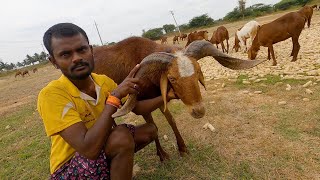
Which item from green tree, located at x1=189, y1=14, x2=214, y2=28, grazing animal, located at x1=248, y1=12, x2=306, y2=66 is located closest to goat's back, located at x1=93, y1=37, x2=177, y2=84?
grazing animal, located at x1=248, y1=12, x2=306, y2=66

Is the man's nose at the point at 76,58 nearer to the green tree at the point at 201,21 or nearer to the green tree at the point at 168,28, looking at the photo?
the green tree at the point at 201,21

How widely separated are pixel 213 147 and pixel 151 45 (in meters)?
1.93

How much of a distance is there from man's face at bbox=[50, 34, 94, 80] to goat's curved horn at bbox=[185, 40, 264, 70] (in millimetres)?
1267

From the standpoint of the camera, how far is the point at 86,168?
2.86 metres

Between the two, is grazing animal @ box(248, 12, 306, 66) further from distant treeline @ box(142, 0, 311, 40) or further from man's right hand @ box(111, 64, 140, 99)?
distant treeline @ box(142, 0, 311, 40)

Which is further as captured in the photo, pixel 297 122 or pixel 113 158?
pixel 297 122

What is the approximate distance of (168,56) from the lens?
3.47 m

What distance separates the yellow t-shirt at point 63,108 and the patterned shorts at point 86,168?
0.49ft

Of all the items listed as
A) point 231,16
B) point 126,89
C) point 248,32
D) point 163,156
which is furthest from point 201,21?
point 126,89

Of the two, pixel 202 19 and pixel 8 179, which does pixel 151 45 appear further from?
pixel 202 19

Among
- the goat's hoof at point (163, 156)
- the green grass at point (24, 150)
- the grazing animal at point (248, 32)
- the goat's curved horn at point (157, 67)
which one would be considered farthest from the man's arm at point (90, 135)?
the grazing animal at point (248, 32)

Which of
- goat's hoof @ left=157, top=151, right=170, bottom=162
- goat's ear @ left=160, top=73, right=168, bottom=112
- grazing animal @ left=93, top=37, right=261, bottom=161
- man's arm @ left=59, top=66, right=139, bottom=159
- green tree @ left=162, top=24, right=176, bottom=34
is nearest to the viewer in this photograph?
man's arm @ left=59, top=66, right=139, bottom=159

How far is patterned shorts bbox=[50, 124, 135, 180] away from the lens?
287 cm

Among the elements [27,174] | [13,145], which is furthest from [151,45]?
[13,145]
